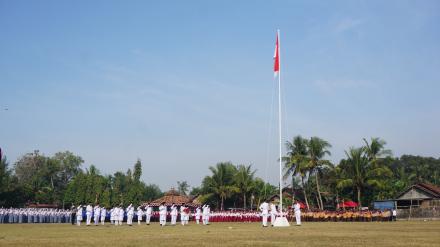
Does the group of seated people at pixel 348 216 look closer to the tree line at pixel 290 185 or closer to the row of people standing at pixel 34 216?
the tree line at pixel 290 185

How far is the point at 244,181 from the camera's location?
2371 inches

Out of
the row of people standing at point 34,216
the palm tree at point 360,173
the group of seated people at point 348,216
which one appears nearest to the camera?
the group of seated people at point 348,216

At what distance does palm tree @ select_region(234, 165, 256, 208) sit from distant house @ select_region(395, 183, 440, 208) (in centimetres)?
1730

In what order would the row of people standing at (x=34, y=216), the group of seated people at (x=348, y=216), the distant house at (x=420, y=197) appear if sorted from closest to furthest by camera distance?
1. the group of seated people at (x=348, y=216)
2. the row of people standing at (x=34, y=216)
3. the distant house at (x=420, y=197)

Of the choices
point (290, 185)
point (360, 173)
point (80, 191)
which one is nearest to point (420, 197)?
point (360, 173)

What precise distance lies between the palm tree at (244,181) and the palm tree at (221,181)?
30.3 inches

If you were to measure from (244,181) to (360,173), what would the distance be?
13.8 metres

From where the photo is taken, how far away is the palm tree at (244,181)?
60.1 meters

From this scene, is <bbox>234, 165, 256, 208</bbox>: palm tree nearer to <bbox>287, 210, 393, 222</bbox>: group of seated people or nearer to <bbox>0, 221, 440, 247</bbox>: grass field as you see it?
<bbox>287, 210, 393, 222</bbox>: group of seated people

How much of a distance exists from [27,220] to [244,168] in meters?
25.6

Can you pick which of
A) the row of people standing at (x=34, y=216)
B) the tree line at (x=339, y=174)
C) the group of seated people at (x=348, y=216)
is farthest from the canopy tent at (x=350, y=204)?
the row of people standing at (x=34, y=216)

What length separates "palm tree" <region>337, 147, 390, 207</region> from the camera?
52812mm

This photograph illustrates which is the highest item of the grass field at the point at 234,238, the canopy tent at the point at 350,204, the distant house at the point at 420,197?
the distant house at the point at 420,197

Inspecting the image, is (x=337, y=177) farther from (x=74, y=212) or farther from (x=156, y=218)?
(x=74, y=212)
